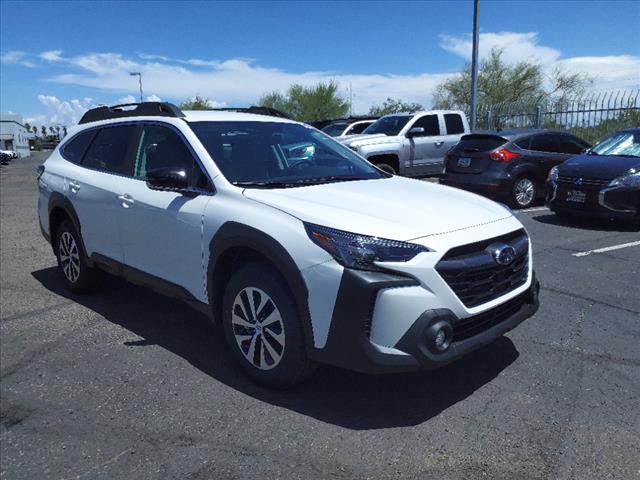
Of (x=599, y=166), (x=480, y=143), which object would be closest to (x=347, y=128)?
(x=480, y=143)

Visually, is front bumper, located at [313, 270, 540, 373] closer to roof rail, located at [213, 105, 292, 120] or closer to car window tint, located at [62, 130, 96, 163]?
roof rail, located at [213, 105, 292, 120]

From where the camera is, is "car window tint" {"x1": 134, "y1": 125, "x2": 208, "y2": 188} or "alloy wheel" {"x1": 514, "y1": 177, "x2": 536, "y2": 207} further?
"alloy wheel" {"x1": 514, "y1": 177, "x2": 536, "y2": 207}

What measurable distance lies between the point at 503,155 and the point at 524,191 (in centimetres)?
84

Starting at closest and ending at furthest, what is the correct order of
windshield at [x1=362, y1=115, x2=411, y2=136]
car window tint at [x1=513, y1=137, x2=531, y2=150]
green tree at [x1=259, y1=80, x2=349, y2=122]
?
car window tint at [x1=513, y1=137, x2=531, y2=150] → windshield at [x1=362, y1=115, x2=411, y2=136] → green tree at [x1=259, y1=80, x2=349, y2=122]

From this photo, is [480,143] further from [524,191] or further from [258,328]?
[258,328]

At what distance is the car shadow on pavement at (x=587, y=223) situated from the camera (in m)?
8.42

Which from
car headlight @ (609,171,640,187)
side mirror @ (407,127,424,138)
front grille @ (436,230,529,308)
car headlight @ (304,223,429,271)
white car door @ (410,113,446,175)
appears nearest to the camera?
car headlight @ (304,223,429,271)

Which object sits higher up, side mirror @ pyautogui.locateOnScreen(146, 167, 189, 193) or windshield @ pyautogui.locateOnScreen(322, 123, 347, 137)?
windshield @ pyautogui.locateOnScreen(322, 123, 347, 137)

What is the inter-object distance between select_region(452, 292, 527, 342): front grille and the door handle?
8.66ft

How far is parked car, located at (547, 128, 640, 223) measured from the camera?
8.04 meters

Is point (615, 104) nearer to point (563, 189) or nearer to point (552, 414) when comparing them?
point (563, 189)

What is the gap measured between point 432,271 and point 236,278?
4.08 ft

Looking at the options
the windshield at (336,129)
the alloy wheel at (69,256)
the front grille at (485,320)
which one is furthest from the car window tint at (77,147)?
the windshield at (336,129)

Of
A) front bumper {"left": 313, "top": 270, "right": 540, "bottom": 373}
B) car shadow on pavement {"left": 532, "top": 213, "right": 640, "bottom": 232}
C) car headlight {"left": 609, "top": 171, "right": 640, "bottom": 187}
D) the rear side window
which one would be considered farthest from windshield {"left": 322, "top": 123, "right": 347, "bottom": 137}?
front bumper {"left": 313, "top": 270, "right": 540, "bottom": 373}
